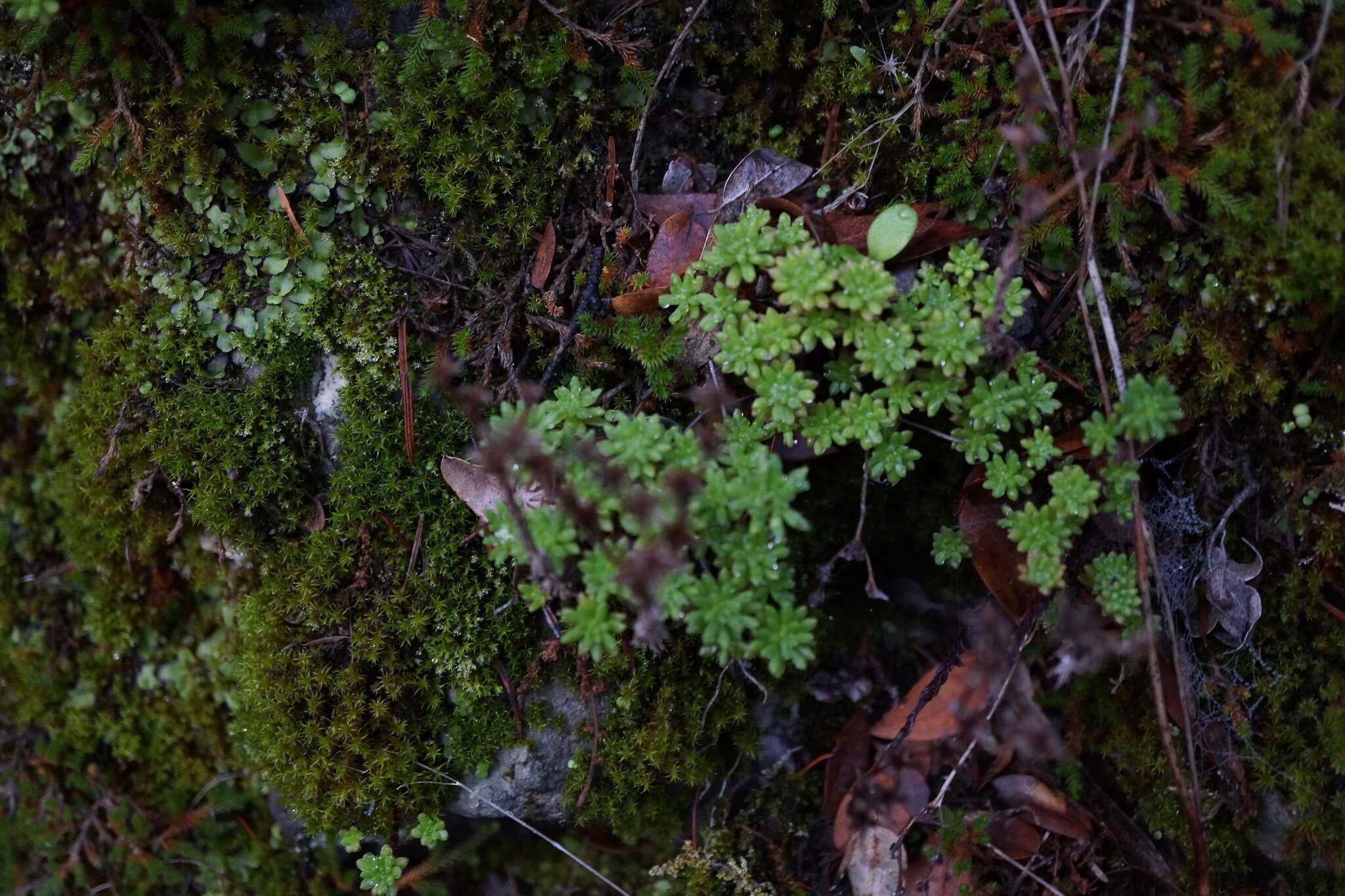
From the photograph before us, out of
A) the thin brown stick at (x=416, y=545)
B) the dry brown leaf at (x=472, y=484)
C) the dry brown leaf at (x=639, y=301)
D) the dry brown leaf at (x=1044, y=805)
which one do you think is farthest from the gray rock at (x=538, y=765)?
the dry brown leaf at (x=1044, y=805)

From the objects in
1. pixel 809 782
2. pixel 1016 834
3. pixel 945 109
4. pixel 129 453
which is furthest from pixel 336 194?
pixel 1016 834

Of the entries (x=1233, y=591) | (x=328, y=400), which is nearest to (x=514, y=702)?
(x=328, y=400)

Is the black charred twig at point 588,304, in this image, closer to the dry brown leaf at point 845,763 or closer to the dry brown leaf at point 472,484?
the dry brown leaf at point 472,484

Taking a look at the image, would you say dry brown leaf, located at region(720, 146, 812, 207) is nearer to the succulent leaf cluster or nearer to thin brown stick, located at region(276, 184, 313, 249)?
the succulent leaf cluster

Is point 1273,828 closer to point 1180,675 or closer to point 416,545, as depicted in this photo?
point 1180,675

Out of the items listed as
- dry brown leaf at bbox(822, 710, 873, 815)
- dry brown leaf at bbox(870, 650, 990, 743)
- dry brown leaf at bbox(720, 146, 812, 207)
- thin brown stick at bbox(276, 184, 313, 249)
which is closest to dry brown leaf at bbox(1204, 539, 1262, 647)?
dry brown leaf at bbox(870, 650, 990, 743)

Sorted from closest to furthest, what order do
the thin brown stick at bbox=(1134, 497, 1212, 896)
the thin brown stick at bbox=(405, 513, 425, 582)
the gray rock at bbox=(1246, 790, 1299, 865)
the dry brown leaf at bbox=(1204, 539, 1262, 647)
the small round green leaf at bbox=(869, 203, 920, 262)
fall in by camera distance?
1. the thin brown stick at bbox=(1134, 497, 1212, 896)
2. the small round green leaf at bbox=(869, 203, 920, 262)
3. the dry brown leaf at bbox=(1204, 539, 1262, 647)
4. the gray rock at bbox=(1246, 790, 1299, 865)
5. the thin brown stick at bbox=(405, 513, 425, 582)
